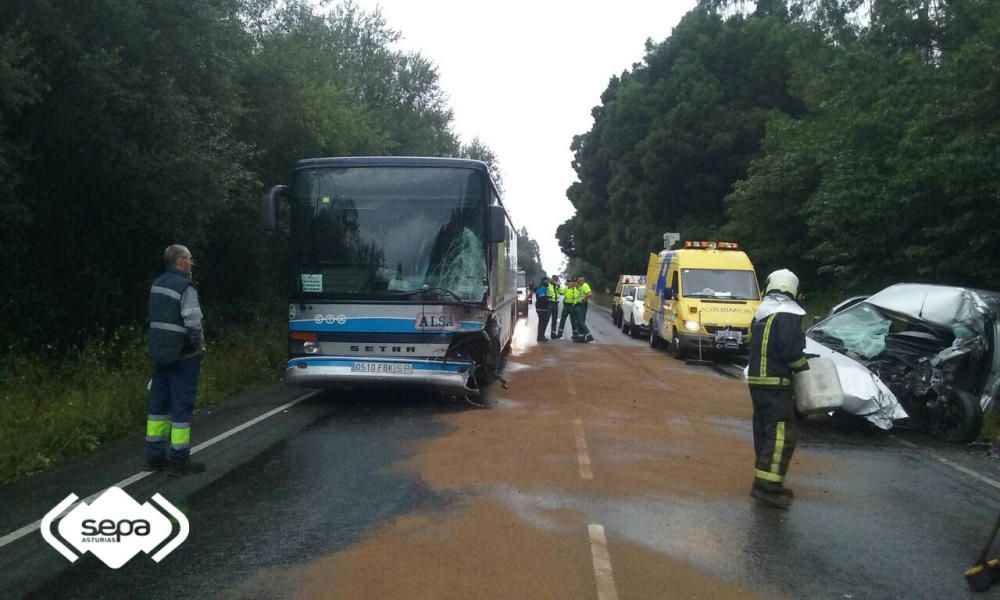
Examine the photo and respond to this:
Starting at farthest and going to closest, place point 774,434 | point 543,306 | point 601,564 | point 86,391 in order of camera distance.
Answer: point 543,306
point 86,391
point 774,434
point 601,564

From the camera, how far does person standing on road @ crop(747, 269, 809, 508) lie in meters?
7.24

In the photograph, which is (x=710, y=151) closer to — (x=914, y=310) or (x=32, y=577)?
(x=914, y=310)

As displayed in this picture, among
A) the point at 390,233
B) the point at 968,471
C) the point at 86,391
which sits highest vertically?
the point at 390,233

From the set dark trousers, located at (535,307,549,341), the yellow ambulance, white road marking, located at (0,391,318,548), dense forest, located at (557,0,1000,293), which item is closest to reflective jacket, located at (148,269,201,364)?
white road marking, located at (0,391,318,548)

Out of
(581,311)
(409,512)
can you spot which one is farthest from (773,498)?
(581,311)

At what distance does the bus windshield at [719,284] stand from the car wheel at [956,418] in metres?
9.50

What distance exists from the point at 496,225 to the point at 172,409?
521 centimetres

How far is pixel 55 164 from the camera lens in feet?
45.0

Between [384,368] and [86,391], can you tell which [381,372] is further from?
[86,391]

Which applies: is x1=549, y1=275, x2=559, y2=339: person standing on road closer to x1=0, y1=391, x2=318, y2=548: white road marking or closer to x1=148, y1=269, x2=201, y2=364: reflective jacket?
x1=0, y1=391, x2=318, y2=548: white road marking

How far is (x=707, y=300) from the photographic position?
787 inches

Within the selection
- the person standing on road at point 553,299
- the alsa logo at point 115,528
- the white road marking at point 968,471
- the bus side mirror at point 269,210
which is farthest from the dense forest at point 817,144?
the alsa logo at point 115,528

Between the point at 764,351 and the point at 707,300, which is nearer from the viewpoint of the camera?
the point at 764,351

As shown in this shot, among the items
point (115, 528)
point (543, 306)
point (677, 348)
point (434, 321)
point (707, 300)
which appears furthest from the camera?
point (543, 306)
